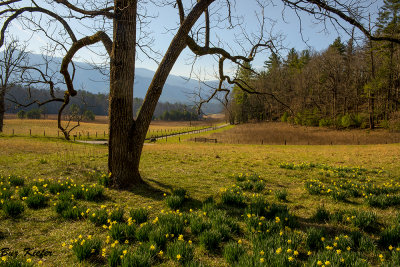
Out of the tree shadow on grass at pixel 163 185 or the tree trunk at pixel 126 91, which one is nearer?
the tree trunk at pixel 126 91

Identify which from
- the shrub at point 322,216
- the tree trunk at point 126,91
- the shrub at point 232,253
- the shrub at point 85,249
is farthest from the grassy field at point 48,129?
the shrub at point 85,249

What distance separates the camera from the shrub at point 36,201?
4266 mm

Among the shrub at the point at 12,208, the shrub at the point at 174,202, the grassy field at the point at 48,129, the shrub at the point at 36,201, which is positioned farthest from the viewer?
the grassy field at the point at 48,129

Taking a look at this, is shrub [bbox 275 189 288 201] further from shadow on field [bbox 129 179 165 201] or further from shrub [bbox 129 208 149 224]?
shrub [bbox 129 208 149 224]

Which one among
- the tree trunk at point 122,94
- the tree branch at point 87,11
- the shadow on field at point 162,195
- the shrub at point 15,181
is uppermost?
the tree branch at point 87,11

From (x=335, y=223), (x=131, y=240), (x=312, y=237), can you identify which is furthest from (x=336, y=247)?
(x=131, y=240)

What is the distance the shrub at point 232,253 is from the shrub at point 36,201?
381 cm

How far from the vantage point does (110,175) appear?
5699 millimetres

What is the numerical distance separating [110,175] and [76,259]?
A: 3.07 metres

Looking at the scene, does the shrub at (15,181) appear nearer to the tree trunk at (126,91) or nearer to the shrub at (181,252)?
the tree trunk at (126,91)

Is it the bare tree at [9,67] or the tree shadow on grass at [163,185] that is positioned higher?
the bare tree at [9,67]

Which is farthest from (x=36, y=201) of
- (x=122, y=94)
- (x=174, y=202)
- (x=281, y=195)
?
(x=281, y=195)

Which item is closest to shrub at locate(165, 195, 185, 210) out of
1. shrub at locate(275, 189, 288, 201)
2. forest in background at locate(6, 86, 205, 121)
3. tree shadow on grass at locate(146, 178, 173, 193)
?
tree shadow on grass at locate(146, 178, 173, 193)

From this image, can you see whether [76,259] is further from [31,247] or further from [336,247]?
[336,247]
